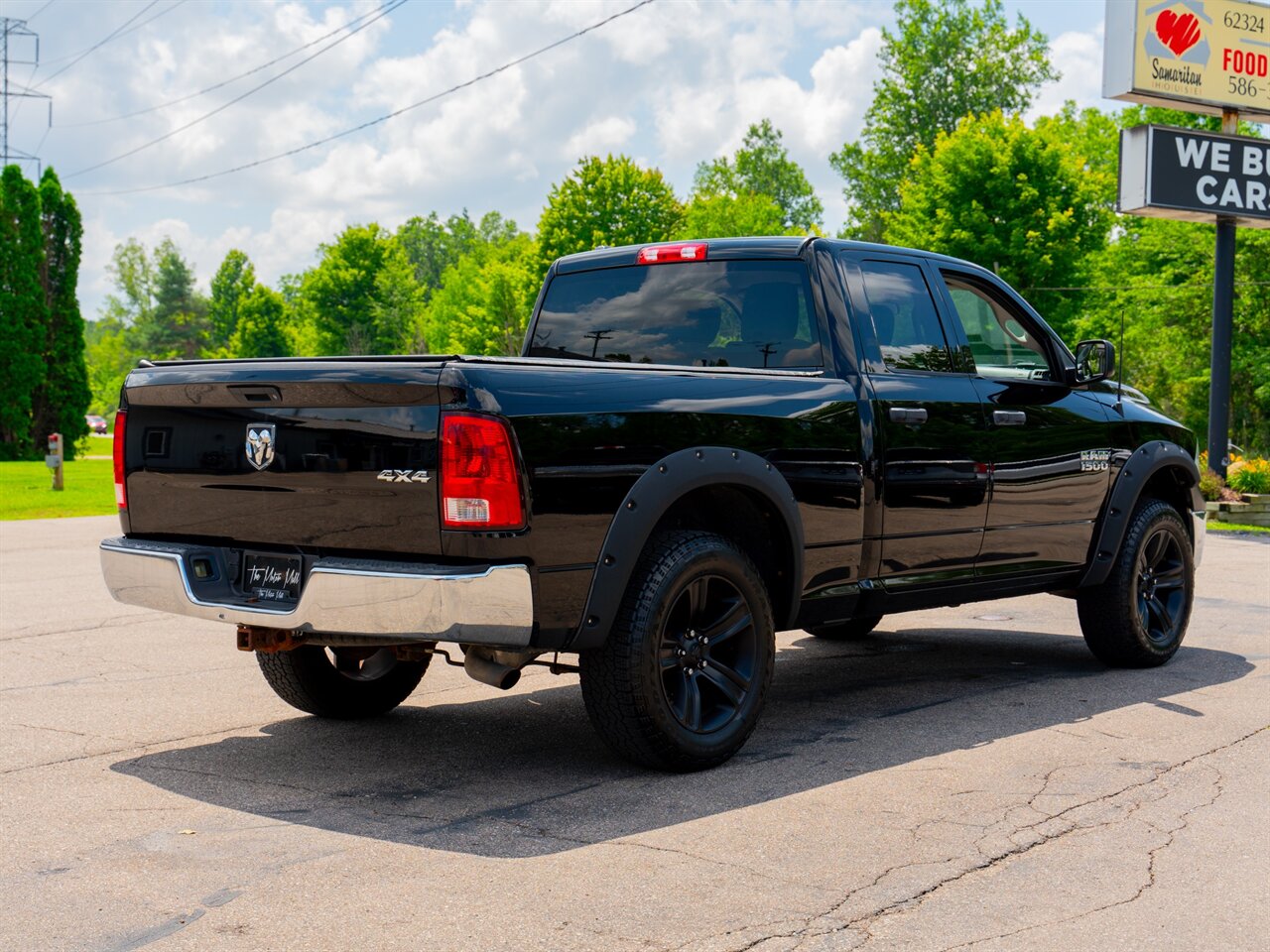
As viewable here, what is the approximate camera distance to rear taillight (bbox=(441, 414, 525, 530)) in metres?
4.43

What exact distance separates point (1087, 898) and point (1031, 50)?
7111 cm

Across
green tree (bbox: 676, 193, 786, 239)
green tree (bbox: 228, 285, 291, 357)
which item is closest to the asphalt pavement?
green tree (bbox: 676, 193, 786, 239)

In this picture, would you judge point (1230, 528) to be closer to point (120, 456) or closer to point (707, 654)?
point (707, 654)

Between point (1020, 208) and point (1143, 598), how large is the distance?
40.7m

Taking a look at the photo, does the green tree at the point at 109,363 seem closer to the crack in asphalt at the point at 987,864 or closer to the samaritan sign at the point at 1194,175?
the samaritan sign at the point at 1194,175

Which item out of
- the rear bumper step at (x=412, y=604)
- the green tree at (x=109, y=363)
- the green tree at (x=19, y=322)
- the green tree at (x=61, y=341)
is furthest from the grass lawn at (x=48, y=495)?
the green tree at (x=109, y=363)

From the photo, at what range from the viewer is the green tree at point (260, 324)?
326 feet

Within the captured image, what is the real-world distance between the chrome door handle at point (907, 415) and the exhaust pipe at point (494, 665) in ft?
6.64

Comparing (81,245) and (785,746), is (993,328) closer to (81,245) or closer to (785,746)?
(785,746)

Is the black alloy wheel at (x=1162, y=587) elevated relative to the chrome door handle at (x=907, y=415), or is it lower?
lower

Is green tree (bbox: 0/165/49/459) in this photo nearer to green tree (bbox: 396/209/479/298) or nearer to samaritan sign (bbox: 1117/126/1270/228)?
samaritan sign (bbox: 1117/126/1270/228)

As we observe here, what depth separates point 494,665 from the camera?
16.0 ft

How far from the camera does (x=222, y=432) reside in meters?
5.05

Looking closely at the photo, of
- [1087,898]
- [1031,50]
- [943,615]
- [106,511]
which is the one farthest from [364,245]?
[1087,898]
